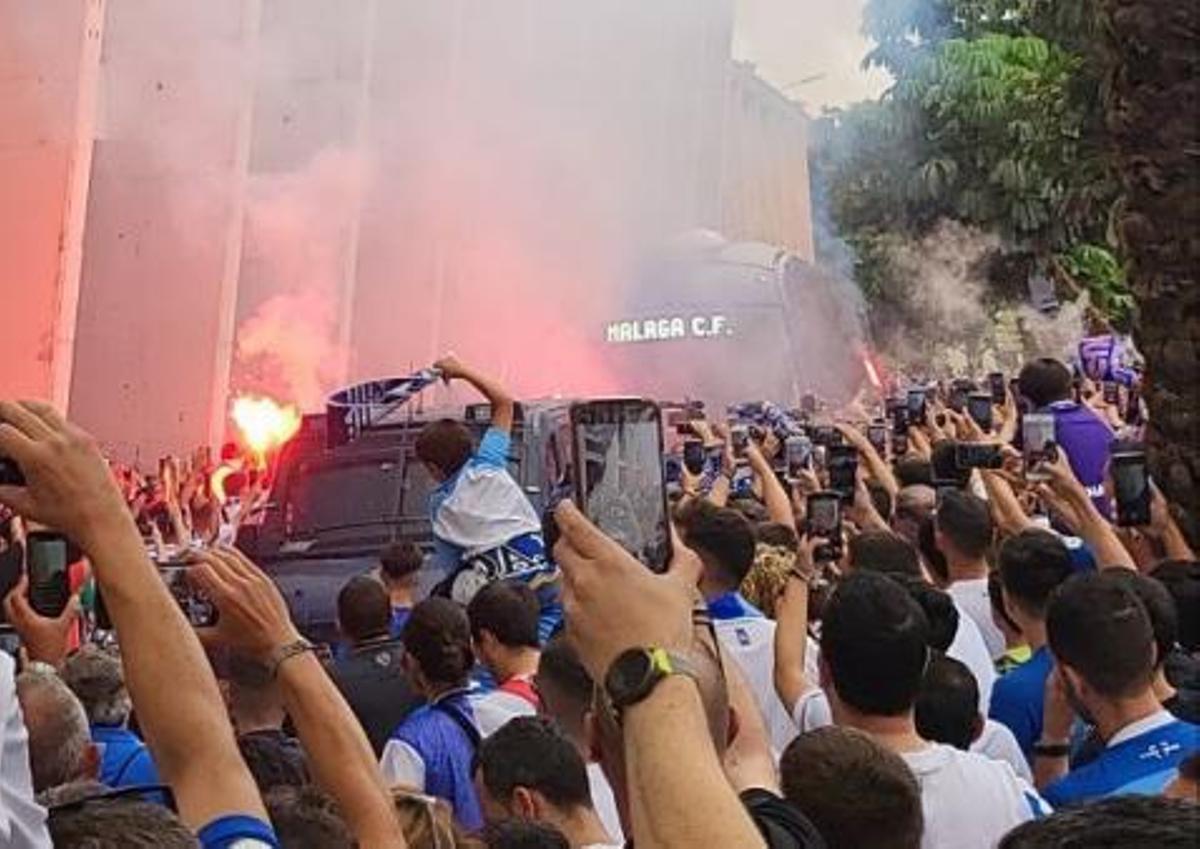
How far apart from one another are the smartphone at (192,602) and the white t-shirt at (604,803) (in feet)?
2.92

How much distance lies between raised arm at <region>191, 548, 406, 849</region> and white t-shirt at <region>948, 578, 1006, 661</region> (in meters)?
2.83

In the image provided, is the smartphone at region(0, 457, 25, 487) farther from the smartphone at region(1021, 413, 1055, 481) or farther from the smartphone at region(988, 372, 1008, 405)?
the smartphone at region(988, 372, 1008, 405)

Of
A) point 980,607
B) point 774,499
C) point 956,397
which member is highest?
point 956,397

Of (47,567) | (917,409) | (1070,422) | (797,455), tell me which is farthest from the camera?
(917,409)

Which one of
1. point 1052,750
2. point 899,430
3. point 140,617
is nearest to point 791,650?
point 1052,750

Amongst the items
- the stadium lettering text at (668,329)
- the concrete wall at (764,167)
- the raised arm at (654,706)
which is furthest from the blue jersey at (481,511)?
the concrete wall at (764,167)

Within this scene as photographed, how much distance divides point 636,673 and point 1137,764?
1927 millimetres

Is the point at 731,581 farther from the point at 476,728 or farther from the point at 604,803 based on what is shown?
the point at 604,803

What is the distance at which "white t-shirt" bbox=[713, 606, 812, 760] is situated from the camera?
14.5 feet

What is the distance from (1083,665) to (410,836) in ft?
4.53

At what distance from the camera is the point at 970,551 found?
5.37m

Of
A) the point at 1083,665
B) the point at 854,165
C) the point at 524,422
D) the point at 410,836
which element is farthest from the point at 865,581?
the point at 854,165

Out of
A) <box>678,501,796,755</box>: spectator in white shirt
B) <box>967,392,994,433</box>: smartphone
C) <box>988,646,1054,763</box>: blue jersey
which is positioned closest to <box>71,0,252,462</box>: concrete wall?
<box>967,392,994,433</box>: smartphone

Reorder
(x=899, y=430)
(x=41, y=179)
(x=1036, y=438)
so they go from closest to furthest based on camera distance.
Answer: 1. (x=1036, y=438)
2. (x=899, y=430)
3. (x=41, y=179)
